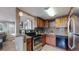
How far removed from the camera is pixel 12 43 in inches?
52.2

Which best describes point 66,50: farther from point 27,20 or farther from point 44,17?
point 27,20

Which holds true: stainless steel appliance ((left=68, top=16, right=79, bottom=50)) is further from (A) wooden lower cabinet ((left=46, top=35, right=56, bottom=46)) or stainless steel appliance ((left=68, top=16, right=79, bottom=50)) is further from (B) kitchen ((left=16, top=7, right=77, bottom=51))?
(A) wooden lower cabinet ((left=46, top=35, right=56, bottom=46))

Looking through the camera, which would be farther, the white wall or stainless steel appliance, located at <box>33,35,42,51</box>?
stainless steel appliance, located at <box>33,35,42,51</box>

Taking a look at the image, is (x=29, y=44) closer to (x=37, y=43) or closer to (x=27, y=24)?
(x=37, y=43)

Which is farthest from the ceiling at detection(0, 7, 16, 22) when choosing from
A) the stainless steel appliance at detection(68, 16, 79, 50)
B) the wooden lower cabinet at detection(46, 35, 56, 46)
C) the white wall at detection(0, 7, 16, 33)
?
the stainless steel appliance at detection(68, 16, 79, 50)

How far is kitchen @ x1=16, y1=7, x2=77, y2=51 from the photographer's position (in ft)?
4.42

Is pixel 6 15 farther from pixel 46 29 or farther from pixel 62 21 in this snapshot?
pixel 62 21

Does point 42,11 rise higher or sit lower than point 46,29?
higher

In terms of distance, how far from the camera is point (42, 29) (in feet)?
4.75

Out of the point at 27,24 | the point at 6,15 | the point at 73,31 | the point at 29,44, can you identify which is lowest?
the point at 29,44

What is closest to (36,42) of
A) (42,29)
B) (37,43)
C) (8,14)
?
(37,43)

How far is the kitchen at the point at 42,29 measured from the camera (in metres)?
1.35

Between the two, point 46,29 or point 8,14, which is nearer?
point 8,14

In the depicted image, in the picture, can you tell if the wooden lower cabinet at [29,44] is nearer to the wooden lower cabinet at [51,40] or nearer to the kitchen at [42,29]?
the kitchen at [42,29]
